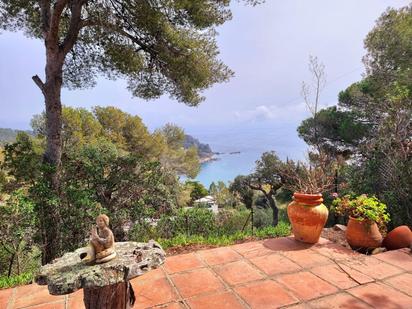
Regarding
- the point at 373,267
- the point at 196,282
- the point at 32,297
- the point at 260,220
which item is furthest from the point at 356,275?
the point at 260,220

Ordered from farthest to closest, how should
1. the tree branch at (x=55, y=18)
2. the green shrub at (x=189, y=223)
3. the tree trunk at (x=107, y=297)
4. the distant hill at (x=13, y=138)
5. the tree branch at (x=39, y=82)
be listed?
the distant hill at (x=13, y=138) → the green shrub at (x=189, y=223) → the tree branch at (x=39, y=82) → the tree branch at (x=55, y=18) → the tree trunk at (x=107, y=297)

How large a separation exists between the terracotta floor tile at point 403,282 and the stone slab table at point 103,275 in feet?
6.98

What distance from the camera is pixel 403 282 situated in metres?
2.60

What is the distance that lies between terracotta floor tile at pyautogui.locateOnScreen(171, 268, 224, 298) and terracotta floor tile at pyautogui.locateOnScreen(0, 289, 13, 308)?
1.44 m

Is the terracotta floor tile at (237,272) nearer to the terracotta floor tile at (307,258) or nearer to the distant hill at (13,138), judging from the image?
the terracotta floor tile at (307,258)

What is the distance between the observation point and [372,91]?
9.34m

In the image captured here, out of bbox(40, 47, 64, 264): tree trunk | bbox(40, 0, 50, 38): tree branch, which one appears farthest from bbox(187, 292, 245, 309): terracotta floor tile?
bbox(40, 0, 50, 38): tree branch

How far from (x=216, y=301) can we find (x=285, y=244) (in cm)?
155

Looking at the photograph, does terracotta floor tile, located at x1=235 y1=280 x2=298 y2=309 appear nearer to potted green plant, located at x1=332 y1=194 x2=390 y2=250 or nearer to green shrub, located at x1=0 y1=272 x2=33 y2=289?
potted green plant, located at x1=332 y1=194 x2=390 y2=250

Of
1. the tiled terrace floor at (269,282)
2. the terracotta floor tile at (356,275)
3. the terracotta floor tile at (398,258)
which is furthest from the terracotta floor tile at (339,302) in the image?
the terracotta floor tile at (398,258)

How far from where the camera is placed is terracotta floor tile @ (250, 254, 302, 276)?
2.87 meters

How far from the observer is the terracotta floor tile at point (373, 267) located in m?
2.76

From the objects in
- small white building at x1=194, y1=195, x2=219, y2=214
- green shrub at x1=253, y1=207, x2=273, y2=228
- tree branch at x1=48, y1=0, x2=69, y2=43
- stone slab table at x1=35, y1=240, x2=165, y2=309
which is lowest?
green shrub at x1=253, y1=207, x2=273, y2=228

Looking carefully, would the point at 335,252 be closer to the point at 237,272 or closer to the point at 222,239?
the point at 237,272
